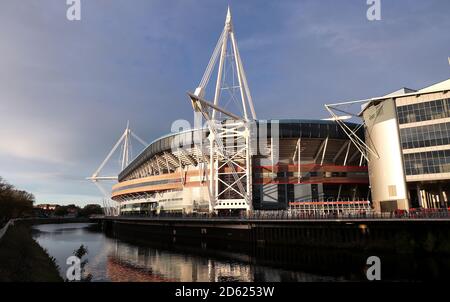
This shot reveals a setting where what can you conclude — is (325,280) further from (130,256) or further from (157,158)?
(157,158)

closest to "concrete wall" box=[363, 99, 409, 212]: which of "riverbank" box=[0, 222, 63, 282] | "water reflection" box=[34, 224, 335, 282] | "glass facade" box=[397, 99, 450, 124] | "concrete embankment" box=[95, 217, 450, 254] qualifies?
"glass facade" box=[397, 99, 450, 124]

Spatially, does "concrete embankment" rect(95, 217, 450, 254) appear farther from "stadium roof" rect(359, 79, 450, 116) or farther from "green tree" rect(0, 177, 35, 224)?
"green tree" rect(0, 177, 35, 224)

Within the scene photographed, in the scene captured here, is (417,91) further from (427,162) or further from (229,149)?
(229,149)

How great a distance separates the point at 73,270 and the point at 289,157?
48430 mm

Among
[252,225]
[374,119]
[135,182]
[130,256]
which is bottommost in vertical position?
[130,256]

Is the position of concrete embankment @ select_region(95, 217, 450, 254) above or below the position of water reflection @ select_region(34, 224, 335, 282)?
above

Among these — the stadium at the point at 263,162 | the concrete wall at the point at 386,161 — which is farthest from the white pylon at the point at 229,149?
the concrete wall at the point at 386,161

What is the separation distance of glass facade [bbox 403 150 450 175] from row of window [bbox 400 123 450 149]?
1381mm

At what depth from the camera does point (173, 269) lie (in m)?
32.2

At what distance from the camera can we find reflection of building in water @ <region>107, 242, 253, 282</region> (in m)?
28.2

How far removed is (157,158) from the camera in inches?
3238

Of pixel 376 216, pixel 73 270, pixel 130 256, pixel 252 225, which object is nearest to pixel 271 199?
pixel 252 225

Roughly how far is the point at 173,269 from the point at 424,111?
4283cm

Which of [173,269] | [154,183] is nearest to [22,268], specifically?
[173,269]
